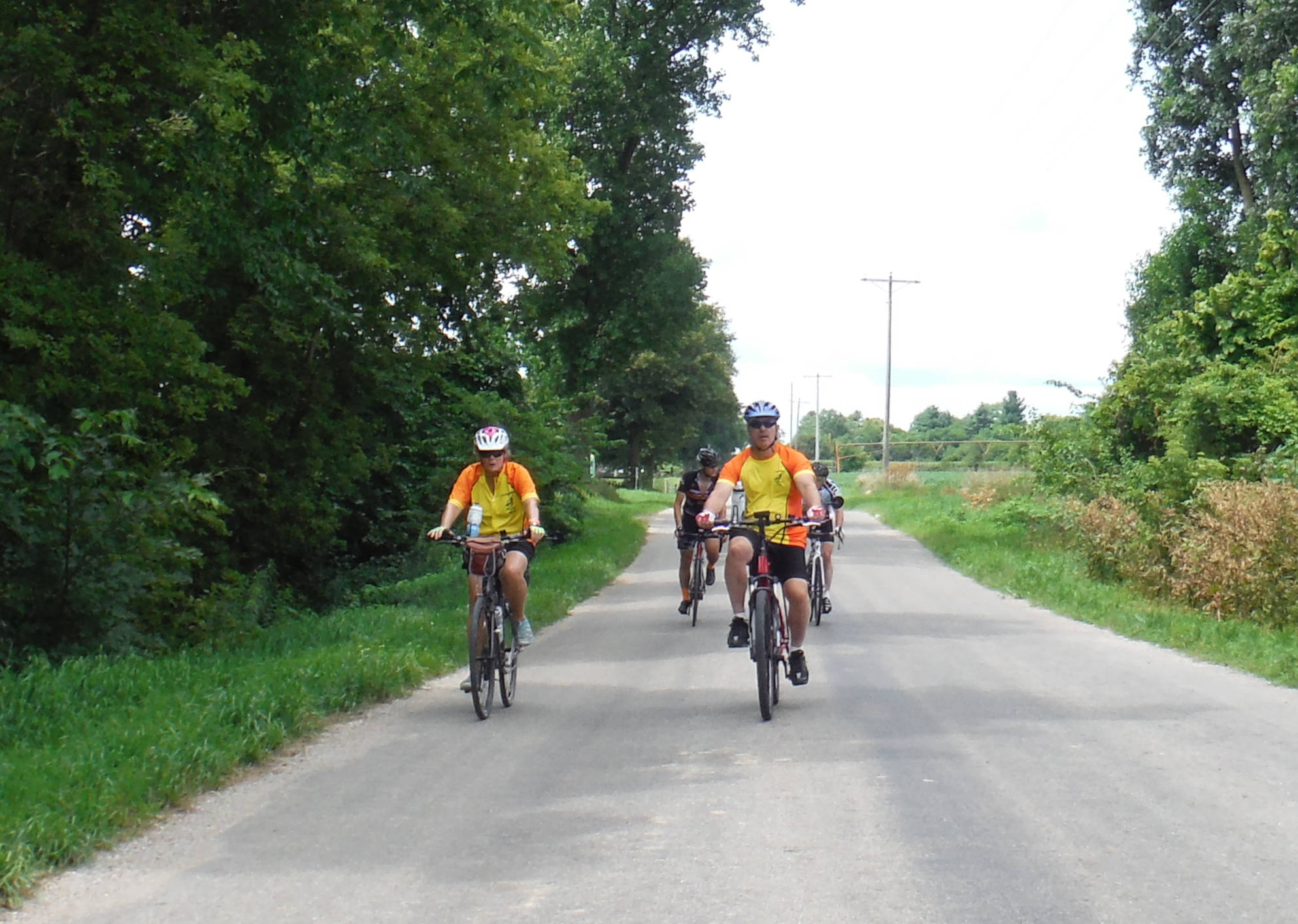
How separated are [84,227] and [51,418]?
177 cm

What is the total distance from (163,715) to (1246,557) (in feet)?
38.9

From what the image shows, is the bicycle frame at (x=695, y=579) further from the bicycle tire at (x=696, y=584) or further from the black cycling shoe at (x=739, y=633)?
the black cycling shoe at (x=739, y=633)

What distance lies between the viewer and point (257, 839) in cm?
595

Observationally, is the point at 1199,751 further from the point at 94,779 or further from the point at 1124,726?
the point at 94,779

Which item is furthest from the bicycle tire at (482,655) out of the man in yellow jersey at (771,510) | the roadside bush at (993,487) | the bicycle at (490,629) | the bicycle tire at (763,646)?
the roadside bush at (993,487)

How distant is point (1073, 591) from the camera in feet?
59.8

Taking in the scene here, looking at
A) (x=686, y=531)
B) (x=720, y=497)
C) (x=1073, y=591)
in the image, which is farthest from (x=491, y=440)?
(x=1073, y=591)

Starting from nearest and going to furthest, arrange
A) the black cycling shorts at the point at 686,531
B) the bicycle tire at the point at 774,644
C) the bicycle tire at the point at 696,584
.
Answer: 1. the bicycle tire at the point at 774,644
2. the black cycling shorts at the point at 686,531
3. the bicycle tire at the point at 696,584

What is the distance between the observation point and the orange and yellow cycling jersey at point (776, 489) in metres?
9.31

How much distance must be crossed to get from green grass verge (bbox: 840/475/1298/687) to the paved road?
143 centimetres

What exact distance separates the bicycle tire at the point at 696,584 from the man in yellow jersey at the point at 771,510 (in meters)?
5.74

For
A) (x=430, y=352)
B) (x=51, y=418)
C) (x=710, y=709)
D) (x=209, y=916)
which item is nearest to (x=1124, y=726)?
(x=710, y=709)

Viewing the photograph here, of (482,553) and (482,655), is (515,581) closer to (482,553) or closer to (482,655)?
(482,553)

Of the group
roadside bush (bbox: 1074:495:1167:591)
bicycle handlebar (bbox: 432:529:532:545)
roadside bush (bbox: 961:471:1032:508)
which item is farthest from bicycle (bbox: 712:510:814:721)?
roadside bush (bbox: 961:471:1032:508)
